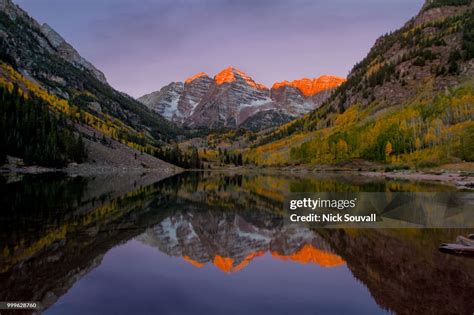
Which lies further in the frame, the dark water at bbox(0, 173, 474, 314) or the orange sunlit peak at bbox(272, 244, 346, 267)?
the orange sunlit peak at bbox(272, 244, 346, 267)

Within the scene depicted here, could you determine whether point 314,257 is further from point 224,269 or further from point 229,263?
point 224,269

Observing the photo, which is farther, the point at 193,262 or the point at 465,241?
the point at 465,241

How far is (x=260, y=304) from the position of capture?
42.9 feet

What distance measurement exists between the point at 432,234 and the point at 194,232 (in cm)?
1600

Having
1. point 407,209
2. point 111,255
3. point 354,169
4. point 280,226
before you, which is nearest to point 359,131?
point 354,169

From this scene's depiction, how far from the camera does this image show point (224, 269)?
1783 centimetres

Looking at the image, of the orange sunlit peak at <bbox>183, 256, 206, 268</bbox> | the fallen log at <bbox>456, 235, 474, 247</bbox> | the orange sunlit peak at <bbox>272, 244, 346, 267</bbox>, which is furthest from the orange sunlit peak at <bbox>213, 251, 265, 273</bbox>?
the fallen log at <bbox>456, 235, 474, 247</bbox>

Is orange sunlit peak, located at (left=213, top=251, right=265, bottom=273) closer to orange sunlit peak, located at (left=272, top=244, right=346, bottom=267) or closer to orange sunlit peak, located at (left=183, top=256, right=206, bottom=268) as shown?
orange sunlit peak, located at (left=183, top=256, right=206, bottom=268)

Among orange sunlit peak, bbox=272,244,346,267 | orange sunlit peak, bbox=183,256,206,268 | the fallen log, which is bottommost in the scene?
orange sunlit peak, bbox=183,256,206,268

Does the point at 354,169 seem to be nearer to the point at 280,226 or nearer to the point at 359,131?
the point at 359,131

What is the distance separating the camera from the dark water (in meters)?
12.9

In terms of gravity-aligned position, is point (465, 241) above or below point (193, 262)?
above

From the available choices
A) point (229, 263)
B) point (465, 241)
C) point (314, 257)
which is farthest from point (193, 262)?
point (465, 241)

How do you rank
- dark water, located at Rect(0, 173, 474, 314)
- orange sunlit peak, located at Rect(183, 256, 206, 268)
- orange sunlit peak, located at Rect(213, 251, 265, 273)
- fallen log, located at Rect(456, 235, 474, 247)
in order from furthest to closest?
1. fallen log, located at Rect(456, 235, 474, 247)
2. orange sunlit peak, located at Rect(183, 256, 206, 268)
3. orange sunlit peak, located at Rect(213, 251, 265, 273)
4. dark water, located at Rect(0, 173, 474, 314)
